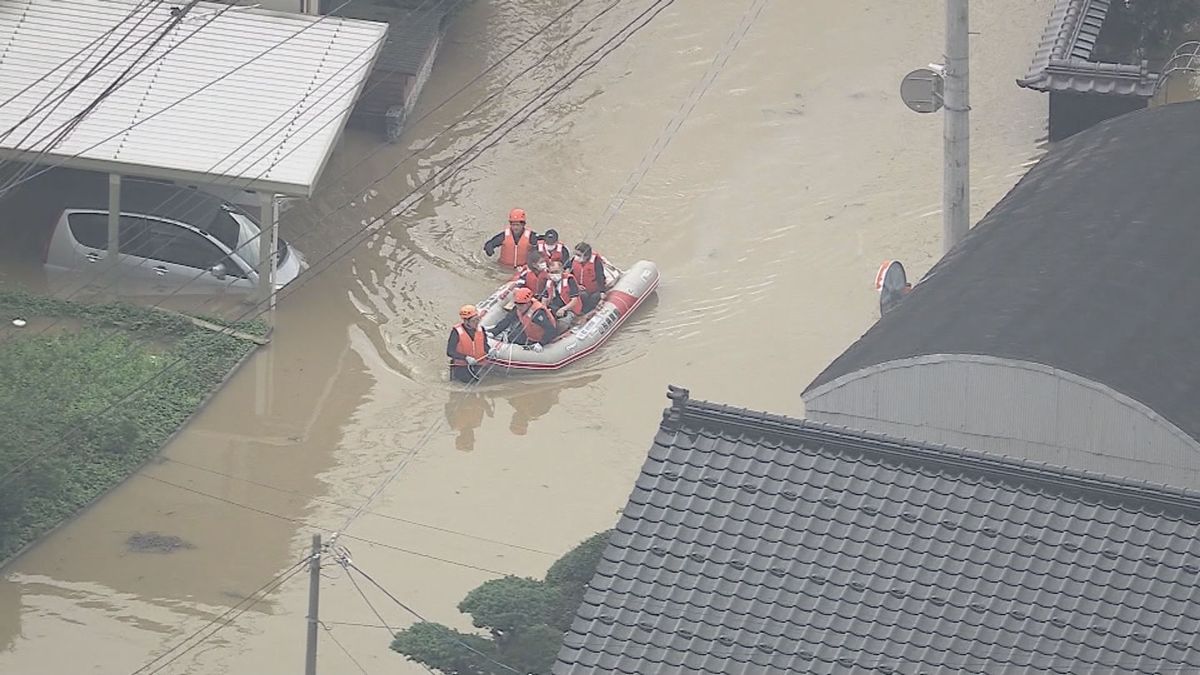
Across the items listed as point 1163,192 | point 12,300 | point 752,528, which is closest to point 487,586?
point 752,528

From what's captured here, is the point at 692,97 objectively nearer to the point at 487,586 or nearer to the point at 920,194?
the point at 920,194

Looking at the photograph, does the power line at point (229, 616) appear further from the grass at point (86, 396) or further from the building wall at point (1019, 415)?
the building wall at point (1019, 415)

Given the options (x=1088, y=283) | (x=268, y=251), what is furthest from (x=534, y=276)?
(x=1088, y=283)

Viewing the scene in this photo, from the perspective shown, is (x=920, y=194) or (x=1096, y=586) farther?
(x=920, y=194)

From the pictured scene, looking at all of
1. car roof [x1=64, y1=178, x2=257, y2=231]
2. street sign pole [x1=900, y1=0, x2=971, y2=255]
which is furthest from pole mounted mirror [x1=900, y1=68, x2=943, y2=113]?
car roof [x1=64, y1=178, x2=257, y2=231]

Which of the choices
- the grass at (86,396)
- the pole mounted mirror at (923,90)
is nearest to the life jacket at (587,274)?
the grass at (86,396)

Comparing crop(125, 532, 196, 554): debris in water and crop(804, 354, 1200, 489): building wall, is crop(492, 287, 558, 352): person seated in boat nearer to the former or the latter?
crop(125, 532, 196, 554): debris in water

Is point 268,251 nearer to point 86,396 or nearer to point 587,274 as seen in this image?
point 86,396
